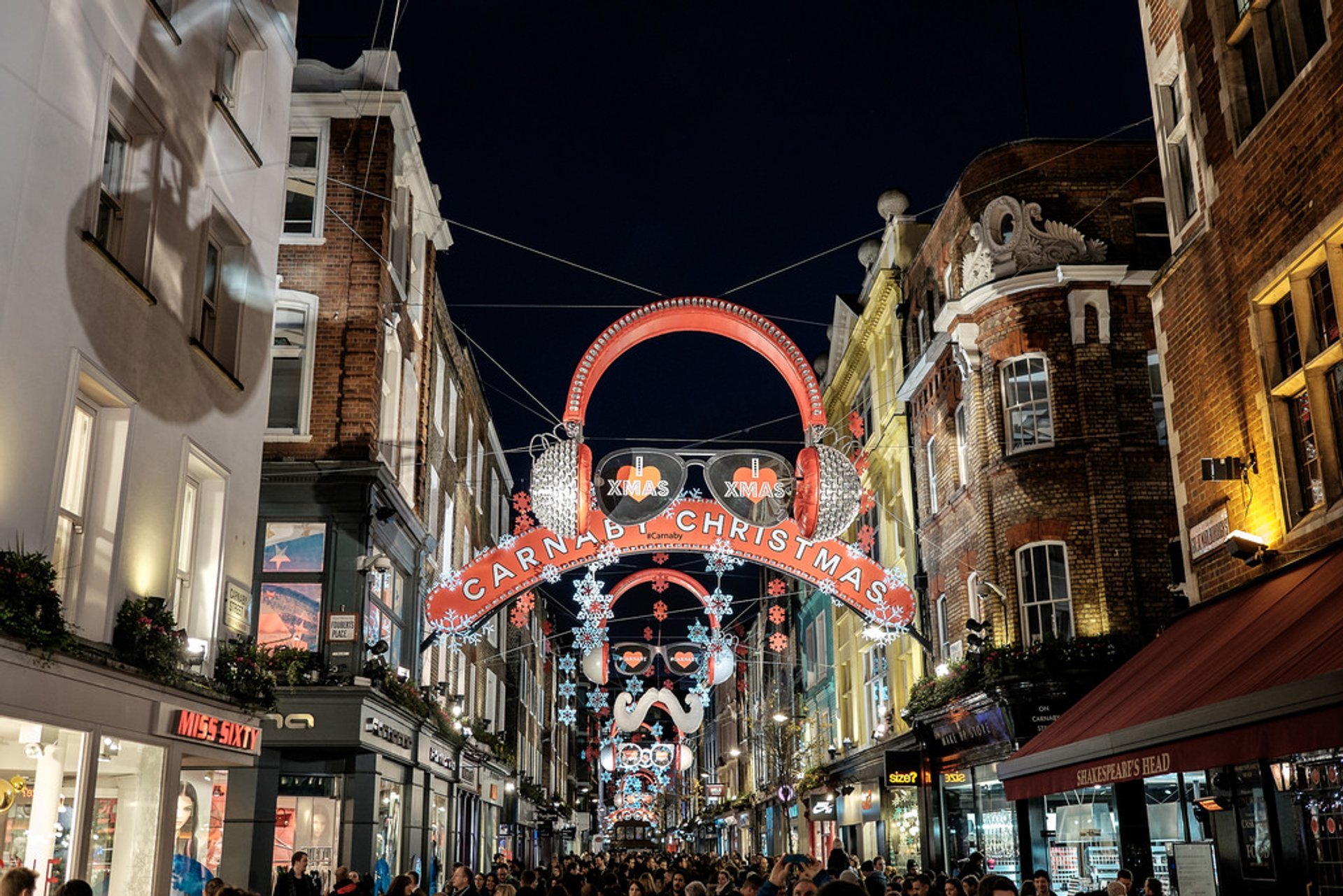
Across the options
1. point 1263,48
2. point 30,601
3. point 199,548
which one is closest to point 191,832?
point 199,548

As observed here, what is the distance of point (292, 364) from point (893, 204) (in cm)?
1884

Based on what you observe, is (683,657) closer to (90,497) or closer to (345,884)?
(345,884)

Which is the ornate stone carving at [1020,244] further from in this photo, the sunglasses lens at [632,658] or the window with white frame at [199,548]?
the window with white frame at [199,548]

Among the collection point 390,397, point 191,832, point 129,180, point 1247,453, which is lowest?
point 191,832

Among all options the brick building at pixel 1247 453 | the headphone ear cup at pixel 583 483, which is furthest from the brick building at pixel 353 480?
the brick building at pixel 1247 453

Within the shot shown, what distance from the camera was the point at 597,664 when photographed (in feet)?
99.9

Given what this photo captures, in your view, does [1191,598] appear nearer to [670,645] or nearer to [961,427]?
[961,427]

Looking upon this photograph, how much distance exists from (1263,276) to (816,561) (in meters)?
14.3

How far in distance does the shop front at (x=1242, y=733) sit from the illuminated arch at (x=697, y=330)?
27.8 ft

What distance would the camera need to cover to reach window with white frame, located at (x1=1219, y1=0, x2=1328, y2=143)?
11.4 meters

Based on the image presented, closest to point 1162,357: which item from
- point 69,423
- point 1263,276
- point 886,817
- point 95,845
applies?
point 1263,276

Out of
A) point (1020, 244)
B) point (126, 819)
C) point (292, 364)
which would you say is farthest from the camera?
point (1020, 244)

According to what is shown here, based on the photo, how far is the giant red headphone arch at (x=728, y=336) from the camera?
20.5 metres

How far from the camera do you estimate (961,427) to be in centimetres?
2720
